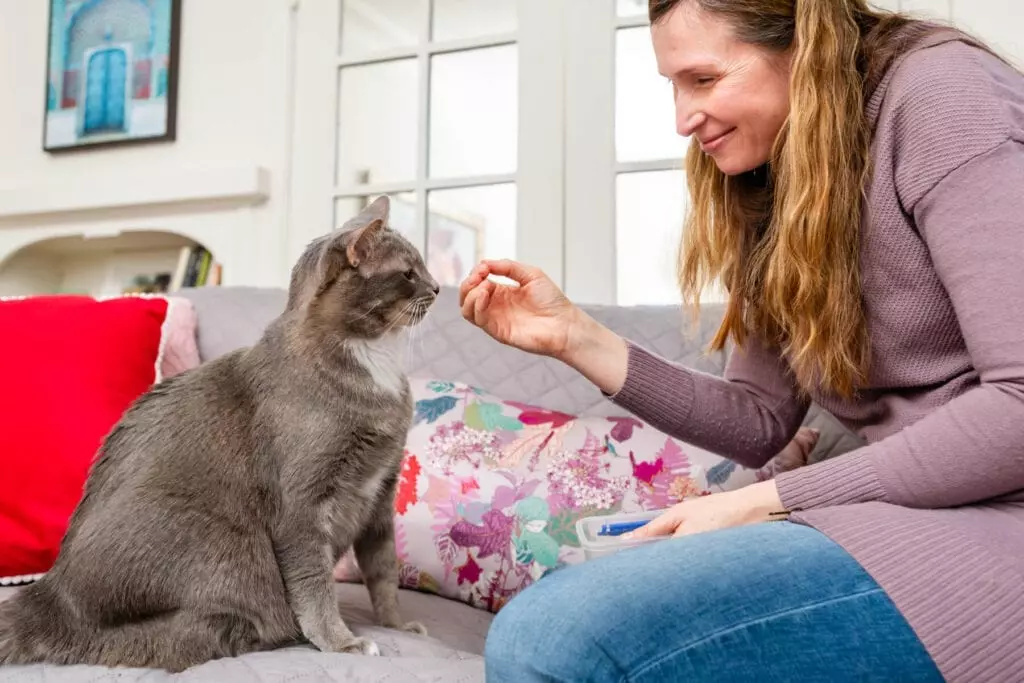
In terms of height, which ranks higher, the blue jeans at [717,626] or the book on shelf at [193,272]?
the book on shelf at [193,272]

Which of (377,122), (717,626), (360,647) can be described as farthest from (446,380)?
(377,122)

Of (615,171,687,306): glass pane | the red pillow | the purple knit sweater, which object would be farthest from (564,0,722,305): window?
the purple knit sweater

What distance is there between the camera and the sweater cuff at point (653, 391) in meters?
1.22

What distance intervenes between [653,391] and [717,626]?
491 mm

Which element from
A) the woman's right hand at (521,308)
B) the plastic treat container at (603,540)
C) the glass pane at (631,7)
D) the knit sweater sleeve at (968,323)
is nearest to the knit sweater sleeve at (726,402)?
the woman's right hand at (521,308)

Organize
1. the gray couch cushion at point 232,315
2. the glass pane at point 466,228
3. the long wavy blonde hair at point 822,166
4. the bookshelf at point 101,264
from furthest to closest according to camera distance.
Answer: the bookshelf at point 101,264
the glass pane at point 466,228
the gray couch cushion at point 232,315
the long wavy blonde hair at point 822,166

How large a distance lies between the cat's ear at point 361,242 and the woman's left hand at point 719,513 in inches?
22.0

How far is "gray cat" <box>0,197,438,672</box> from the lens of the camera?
44.5 inches

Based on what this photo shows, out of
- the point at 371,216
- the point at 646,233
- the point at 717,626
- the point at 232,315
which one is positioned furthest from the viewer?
the point at 646,233

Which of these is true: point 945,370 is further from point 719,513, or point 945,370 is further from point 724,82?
point 724,82

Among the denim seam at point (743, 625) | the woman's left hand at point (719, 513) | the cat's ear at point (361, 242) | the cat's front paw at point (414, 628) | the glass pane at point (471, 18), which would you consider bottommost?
the cat's front paw at point (414, 628)

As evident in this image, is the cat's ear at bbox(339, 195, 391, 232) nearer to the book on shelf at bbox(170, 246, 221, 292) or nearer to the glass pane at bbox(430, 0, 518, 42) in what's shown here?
the glass pane at bbox(430, 0, 518, 42)

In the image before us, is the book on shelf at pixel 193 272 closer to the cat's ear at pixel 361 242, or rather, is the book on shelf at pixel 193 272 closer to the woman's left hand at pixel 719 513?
the cat's ear at pixel 361 242

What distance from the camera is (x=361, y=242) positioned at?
1260mm
